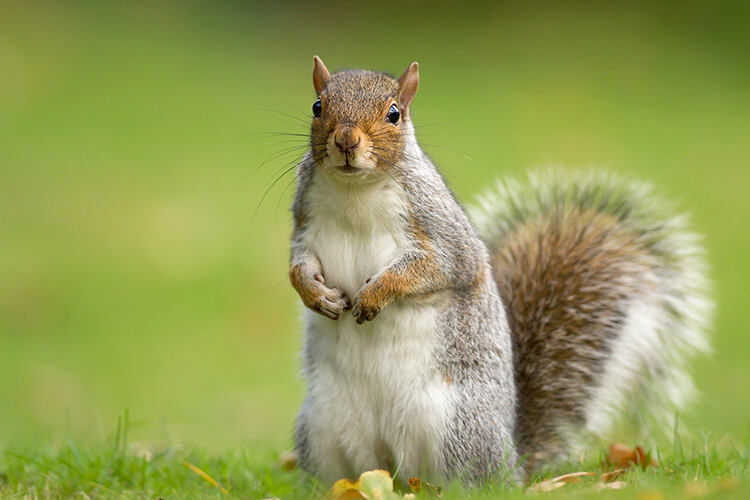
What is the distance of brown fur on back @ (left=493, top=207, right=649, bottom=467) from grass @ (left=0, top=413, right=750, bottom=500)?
16 centimetres

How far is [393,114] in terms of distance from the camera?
2.68 m

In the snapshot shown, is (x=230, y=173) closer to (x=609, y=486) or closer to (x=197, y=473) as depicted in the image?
(x=197, y=473)

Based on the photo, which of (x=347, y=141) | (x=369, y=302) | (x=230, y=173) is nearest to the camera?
(x=347, y=141)

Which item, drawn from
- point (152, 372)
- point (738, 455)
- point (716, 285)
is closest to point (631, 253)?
point (738, 455)

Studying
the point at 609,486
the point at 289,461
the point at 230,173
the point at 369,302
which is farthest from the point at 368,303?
the point at 230,173

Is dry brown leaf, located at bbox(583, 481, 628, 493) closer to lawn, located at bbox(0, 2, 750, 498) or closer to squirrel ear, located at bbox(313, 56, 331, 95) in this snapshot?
lawn, located at bbox(0, 2, 750, 498)

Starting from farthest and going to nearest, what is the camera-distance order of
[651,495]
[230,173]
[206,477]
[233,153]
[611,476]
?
[233,153] < [230,173] < [206,477] < [611,476] < [651,495]

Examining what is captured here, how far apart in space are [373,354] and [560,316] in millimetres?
768

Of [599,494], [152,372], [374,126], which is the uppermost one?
[374,126]

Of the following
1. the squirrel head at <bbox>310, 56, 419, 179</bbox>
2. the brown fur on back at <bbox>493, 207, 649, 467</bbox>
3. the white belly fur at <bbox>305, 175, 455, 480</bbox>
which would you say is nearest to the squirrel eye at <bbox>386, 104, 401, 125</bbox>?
the squirrel head at <bbox>310, 56, 419, 179</bbox>

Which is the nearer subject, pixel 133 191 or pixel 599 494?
pixel 599 494

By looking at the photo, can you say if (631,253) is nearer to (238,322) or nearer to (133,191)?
(238,322)

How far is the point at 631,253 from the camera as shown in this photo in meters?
3.39

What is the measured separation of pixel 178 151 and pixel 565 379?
649 cm
